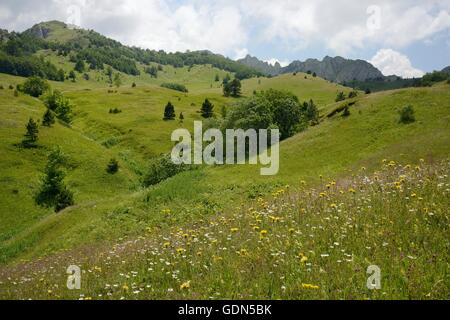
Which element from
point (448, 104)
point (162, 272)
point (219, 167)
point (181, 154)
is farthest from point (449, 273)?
point (181, 154)

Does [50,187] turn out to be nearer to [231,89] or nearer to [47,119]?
[47,119]

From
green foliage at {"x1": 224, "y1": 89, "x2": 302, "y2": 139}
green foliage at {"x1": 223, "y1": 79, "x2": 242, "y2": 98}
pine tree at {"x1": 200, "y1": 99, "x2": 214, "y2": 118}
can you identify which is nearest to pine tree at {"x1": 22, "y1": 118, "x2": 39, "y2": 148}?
green foliage at {"x1": 224, "y1": 89, "x2": 302, "y2": 139}

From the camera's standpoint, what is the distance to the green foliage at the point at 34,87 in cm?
15088

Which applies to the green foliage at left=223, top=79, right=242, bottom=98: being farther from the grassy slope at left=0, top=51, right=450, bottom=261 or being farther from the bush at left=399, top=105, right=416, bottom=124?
the bush at left=399, top=105, right=416, bottom=124

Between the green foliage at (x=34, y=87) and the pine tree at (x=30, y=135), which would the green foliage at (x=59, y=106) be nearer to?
the green foliage at (x=34, y=87)

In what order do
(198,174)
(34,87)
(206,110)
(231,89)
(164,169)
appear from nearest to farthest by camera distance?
(198,174)
(164,169)
(206,110)
(34,87)
(231,89)

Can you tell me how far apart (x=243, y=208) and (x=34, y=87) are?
510ft

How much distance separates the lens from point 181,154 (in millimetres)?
69188

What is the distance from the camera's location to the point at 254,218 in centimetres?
1334

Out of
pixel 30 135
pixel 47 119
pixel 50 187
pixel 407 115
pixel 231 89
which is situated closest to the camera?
pixel 407 115

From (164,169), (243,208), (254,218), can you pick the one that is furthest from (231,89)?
(254,218)

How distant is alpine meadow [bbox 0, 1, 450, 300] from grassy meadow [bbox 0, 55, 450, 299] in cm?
6
